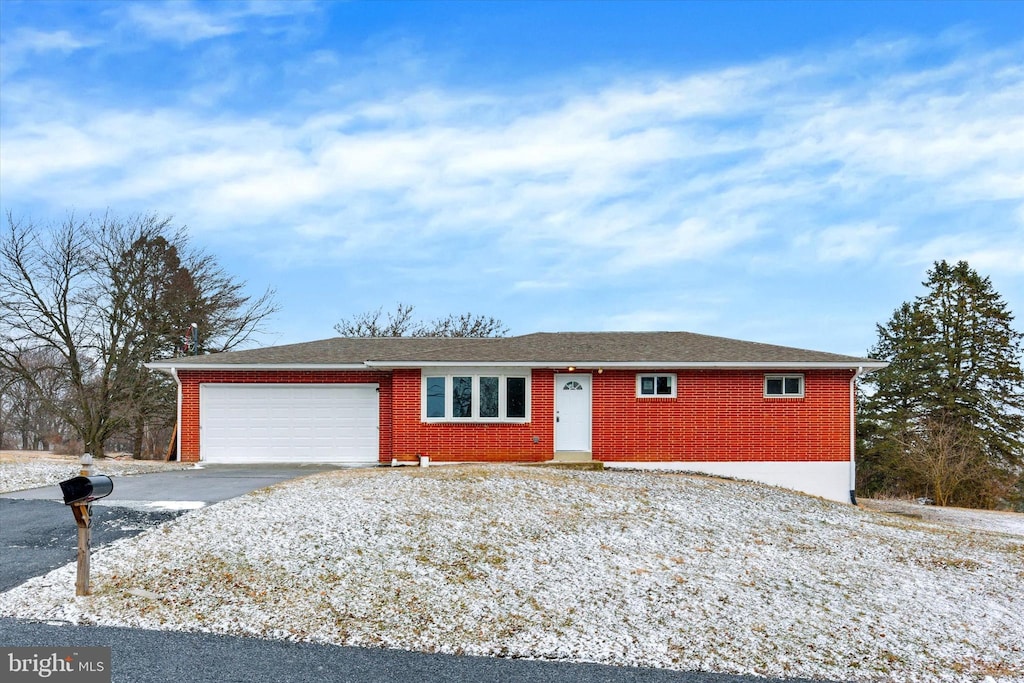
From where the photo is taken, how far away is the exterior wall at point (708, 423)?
18.6 meters

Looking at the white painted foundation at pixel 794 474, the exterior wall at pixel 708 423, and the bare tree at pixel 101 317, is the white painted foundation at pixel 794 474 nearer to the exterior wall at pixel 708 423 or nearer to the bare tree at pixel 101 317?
the exterior wall at pixel 708 423

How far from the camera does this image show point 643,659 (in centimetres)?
602

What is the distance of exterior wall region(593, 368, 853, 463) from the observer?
18578 mm

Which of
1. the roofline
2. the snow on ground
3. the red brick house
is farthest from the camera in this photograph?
the red brick house

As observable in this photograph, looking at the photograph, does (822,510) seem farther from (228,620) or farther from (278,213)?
(278,213)

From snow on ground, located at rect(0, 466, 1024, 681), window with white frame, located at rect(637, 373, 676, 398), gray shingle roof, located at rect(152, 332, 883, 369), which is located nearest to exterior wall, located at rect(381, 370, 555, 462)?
gray shingle roof, located at rect(152, 332, 883, 369)

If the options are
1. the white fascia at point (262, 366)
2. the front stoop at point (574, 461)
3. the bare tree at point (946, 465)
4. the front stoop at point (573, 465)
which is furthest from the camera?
the bare tree at point (946, 465)

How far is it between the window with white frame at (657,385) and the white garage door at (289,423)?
6683mm

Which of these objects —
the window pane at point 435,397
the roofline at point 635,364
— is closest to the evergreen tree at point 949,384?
the roofline at point 635,364

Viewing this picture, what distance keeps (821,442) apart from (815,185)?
6.16 meters

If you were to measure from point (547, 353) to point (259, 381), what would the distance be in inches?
290

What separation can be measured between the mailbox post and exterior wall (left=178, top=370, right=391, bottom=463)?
12004 millimetres

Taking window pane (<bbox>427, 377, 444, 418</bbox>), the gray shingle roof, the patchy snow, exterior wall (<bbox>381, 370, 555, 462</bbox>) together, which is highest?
the gray shingle roof

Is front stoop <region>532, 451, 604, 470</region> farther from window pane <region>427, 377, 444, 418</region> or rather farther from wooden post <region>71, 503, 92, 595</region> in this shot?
wooden post <region>71, 503, 92, 595</region>
